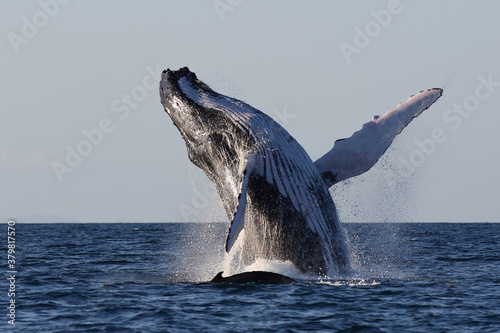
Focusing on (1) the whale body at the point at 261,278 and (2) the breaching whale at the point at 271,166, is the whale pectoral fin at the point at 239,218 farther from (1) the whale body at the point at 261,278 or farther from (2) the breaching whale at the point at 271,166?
(1) the whale body at the point at 261,278

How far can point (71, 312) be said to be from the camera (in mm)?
10516

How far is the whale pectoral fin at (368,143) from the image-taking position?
38.4 ft

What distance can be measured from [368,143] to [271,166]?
6.70ft

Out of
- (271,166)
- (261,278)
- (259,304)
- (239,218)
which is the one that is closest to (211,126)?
(271,166)

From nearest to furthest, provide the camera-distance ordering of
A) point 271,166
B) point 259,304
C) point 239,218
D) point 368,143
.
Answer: point 239,218 < point 259,304 < point 271,166 < point 368,143

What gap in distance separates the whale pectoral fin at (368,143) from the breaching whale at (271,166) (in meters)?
0.02

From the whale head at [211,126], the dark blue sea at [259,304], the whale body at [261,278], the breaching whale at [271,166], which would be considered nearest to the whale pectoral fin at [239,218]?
the breaching whale at [271,166]

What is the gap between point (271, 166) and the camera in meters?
10.7

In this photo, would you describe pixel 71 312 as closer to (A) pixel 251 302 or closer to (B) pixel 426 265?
(A) pixel 251 302

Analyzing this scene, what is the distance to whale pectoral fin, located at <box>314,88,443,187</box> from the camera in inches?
461

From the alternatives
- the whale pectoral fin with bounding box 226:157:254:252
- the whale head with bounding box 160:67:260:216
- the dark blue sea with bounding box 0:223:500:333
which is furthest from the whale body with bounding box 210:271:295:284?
the whale pectoral fin with bounding box 226:157:254:252

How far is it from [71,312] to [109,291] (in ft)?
5.91

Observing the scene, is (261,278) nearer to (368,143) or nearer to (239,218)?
(239,218)

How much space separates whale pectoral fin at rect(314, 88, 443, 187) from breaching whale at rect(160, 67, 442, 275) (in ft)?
0.05
